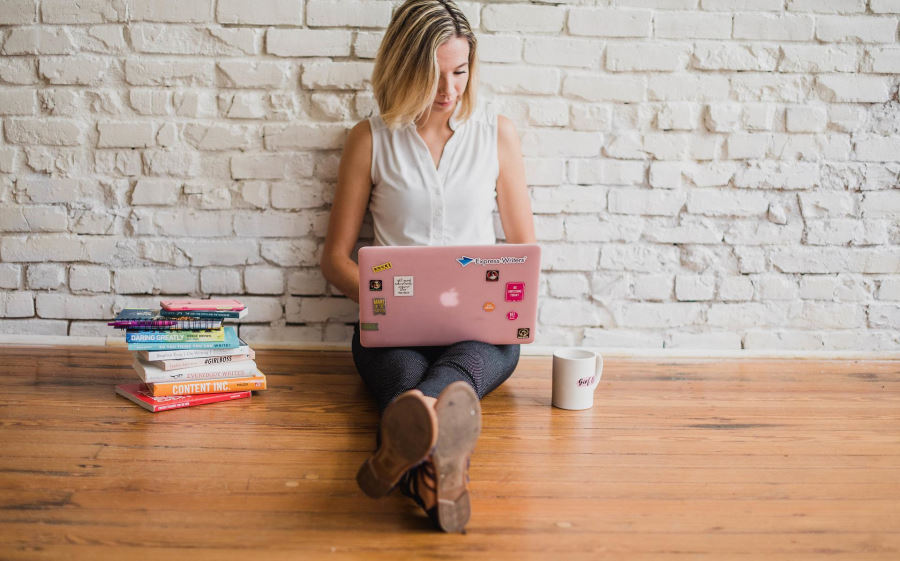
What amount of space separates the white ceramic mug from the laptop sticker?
0.23 m

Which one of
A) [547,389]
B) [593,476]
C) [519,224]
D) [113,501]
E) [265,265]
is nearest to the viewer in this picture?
[113,501]

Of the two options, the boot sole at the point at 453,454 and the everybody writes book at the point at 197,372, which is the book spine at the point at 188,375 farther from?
the boot sole at the point at 453,454

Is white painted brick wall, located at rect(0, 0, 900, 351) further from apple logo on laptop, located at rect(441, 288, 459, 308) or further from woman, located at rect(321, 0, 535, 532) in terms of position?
apple logo on laptop, located at rect(441, 288, 459, 308)

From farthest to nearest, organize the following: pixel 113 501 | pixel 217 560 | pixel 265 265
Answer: pixel 265 265 → pixel 113 501 → pixel 217 560

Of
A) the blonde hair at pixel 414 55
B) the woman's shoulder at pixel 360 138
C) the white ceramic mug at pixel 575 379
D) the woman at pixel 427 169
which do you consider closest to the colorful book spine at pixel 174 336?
the woman at pixel 427 169

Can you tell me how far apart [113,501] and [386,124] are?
1.28 metres

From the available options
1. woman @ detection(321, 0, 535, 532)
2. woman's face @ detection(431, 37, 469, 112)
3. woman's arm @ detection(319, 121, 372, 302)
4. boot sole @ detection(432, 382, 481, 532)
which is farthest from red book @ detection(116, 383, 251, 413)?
woman's face @ detection(431, 37, 469, 112)

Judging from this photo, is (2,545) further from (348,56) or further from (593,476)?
(348,56)

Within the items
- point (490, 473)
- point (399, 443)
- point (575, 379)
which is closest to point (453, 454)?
point (399, 443)

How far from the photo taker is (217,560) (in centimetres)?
118

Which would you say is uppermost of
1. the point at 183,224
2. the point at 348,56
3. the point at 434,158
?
the point at 348,56

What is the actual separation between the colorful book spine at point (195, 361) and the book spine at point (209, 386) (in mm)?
44

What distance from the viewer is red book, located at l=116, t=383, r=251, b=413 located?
1.87 meters

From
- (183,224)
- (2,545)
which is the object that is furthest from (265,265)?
(2,545)
